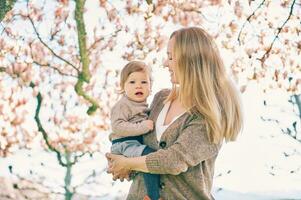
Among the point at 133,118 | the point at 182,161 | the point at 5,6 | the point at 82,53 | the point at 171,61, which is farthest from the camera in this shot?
the point at 82,53

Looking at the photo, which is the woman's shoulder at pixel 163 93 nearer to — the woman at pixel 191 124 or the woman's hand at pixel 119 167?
the woman at pixel 191 124

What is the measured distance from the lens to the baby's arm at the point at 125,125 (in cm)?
167

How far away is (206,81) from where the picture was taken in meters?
1.59

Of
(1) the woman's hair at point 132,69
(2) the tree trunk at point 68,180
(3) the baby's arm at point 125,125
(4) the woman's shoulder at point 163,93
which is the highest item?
(1) the woman's hair at point 132,69

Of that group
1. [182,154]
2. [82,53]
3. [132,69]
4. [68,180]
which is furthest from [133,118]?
[68,180]

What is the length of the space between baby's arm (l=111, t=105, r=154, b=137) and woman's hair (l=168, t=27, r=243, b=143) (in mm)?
139

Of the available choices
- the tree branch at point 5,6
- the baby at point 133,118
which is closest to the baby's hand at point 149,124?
the baby at point 133,118

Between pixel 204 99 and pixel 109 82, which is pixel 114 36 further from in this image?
pixel 204 99

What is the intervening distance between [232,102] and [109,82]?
2.40 m

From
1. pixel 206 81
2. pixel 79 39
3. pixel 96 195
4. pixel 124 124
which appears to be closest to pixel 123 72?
pixel 124 124

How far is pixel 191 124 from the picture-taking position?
158cm

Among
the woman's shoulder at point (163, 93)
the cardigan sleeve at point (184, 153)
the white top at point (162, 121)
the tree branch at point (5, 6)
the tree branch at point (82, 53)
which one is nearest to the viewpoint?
the cardigan sleeve at point (184, 153)

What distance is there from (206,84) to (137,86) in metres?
0.29

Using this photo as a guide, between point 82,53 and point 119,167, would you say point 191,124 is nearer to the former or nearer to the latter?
point 119,167
